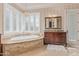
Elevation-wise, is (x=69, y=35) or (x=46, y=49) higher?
(x=69, y=35)

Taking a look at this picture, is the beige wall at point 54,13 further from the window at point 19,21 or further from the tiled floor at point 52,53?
the tiled floor at point 52,53

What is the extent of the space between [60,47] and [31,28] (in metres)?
0.73

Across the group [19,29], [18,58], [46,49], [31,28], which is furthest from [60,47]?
[18,58]

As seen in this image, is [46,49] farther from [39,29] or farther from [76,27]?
[76,27]

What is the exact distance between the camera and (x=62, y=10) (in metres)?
2.70

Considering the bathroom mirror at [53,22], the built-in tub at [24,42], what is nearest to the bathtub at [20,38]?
the built-in tub at [24,42]

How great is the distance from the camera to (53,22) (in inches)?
113

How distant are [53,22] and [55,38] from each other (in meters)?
0.37

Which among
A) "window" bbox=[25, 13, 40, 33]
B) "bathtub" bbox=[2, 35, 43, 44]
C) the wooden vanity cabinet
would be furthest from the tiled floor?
"window" bbox=[25, 13, 40, 33]

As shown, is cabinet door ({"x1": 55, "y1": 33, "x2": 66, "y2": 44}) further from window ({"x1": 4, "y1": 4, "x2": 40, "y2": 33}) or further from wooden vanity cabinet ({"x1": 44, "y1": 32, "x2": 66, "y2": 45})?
window ({"x1": 4, "y1": 4, "x2": 40, "y2": 33})

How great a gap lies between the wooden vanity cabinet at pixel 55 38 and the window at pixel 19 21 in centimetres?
29

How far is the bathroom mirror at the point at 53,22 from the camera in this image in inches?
109

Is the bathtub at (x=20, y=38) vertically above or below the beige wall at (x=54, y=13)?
below

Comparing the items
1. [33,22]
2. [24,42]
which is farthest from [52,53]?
[33,22]
